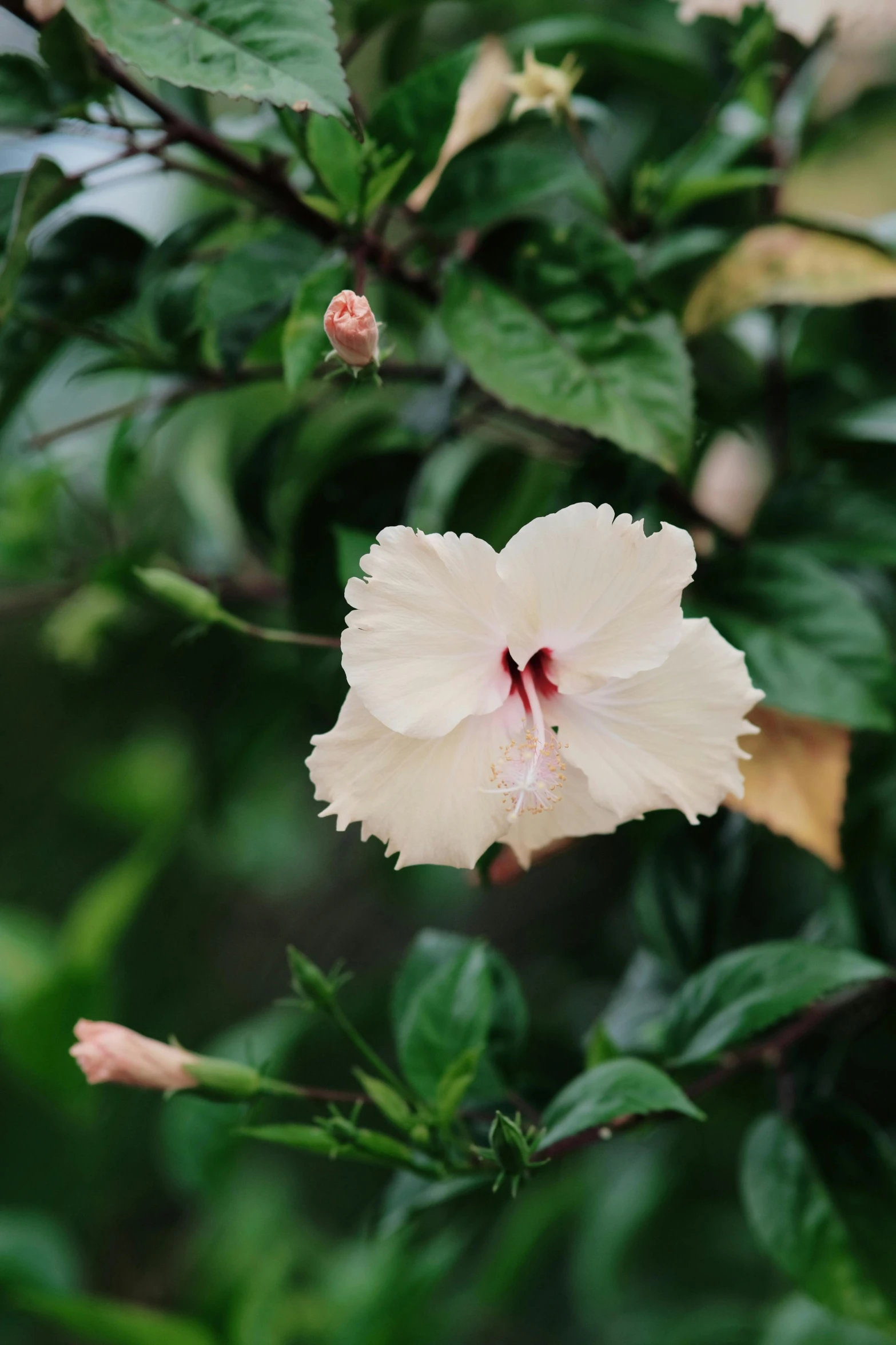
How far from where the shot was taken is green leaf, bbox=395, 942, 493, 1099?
1.95 feet

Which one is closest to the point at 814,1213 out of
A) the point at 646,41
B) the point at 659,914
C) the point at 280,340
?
the point at 659,914

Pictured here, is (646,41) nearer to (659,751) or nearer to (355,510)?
(355,510)

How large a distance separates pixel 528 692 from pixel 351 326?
0.60ft

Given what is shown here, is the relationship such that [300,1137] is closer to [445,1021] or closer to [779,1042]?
[445,1021]

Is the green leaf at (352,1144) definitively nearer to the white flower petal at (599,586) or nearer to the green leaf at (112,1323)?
the white flower petal at (599,586)

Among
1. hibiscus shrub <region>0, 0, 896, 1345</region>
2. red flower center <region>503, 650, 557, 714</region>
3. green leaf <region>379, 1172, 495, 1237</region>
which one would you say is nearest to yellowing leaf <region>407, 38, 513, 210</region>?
hibiscus shrub <region>0, 0, 896, 1345</region>

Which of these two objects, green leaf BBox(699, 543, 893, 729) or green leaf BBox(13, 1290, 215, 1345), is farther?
green leaf BBox(13, 1290, 215, 1345)

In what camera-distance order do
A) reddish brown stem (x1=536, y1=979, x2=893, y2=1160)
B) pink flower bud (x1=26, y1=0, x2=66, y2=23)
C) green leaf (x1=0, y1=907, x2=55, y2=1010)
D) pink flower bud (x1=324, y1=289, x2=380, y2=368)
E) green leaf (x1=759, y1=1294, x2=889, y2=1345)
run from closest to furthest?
pink flower bud (x1=324, y1=289, x2=380, y2=368) → pink flower bud (x1=26, y1=0, x2=66, y2=23) → reddish brown stem (x1=536, y1=979, x2=893, y2=1160) → green leaf (x1=759, y1=1294, x2=889, y2=1345) → green leaf (x1=0, y1=907, x2=55, y2=1010)

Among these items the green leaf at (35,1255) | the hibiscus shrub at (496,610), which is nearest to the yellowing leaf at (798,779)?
the hibiscus shrub at (496,610)

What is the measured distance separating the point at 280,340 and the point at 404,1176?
520mm

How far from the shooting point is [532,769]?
498mm

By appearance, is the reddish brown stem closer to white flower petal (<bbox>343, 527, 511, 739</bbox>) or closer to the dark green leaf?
the dark green leaf

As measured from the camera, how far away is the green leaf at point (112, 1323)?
0.86 metres

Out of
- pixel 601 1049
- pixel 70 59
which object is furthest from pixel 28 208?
pixel 601 1049
